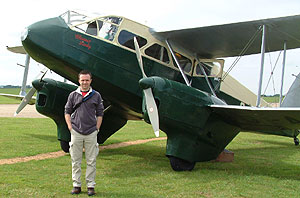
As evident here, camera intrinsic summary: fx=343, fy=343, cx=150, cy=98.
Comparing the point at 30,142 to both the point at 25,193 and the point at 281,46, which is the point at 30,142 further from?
the point at 281,46

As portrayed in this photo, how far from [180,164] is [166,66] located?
2.96m

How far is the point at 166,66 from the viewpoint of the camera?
10242 mm

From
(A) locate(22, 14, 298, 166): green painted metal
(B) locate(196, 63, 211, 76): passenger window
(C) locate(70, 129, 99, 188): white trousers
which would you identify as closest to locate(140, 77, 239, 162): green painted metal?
(A) locate(22, 14, 298, 166): green painted metal

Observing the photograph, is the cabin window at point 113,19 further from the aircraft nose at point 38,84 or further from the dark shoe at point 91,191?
the dark shoe at point 91,191

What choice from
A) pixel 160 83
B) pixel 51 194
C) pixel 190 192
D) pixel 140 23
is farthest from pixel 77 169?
pixel 140 23

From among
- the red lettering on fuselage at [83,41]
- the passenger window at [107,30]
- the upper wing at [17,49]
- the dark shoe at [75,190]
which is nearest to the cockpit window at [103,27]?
the passenger window at [107,30]

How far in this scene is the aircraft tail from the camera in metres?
13.2

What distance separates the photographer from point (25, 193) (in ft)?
20.7

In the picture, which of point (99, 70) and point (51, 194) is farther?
point (99, 70)

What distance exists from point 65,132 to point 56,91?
143 centimetres

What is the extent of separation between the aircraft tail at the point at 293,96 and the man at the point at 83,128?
9365mm

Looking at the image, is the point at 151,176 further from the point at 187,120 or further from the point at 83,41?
the point at 83,41

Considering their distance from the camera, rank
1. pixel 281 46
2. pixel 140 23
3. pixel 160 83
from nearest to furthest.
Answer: pixel 160 83
pixel 140 23
pixel 281 46

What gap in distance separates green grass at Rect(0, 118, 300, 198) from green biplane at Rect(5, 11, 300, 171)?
0.92 m
